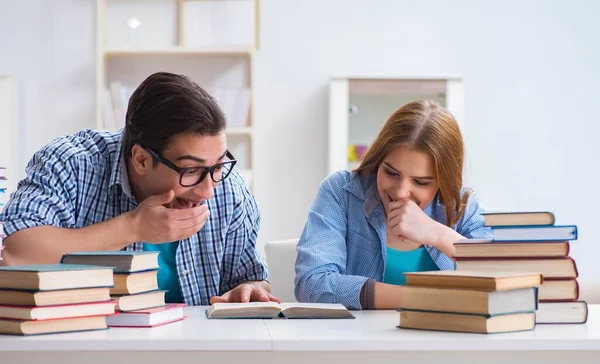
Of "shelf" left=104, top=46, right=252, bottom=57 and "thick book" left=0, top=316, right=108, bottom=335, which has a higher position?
"shelf" left=104, top=46, right=252, bottom=57

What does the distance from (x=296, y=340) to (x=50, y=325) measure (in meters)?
0.40

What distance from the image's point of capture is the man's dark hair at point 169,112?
2.02 metres

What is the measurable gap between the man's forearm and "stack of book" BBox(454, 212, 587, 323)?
81 centimetres

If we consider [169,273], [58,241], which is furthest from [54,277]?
[169,273]

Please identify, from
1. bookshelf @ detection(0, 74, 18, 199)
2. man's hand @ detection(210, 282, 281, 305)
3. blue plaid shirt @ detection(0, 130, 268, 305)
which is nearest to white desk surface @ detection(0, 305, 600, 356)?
man's hand @ detection(210, 282, 281, 305)

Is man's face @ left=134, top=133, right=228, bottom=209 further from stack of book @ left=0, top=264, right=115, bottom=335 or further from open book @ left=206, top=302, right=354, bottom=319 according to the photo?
stack of book @ left=0, top=264, right=115, bottom=335

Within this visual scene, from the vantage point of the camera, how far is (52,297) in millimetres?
1431

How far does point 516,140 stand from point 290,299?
2689 mm

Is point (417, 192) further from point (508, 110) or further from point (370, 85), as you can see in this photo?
point (508, 110)

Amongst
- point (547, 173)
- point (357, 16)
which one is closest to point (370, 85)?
point (357, 16)

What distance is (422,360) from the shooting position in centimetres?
145

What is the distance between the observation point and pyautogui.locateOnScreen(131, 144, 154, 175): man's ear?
2.09 m

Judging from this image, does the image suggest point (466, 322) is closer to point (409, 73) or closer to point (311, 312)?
point (311, 312)

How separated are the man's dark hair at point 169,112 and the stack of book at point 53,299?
59cm
